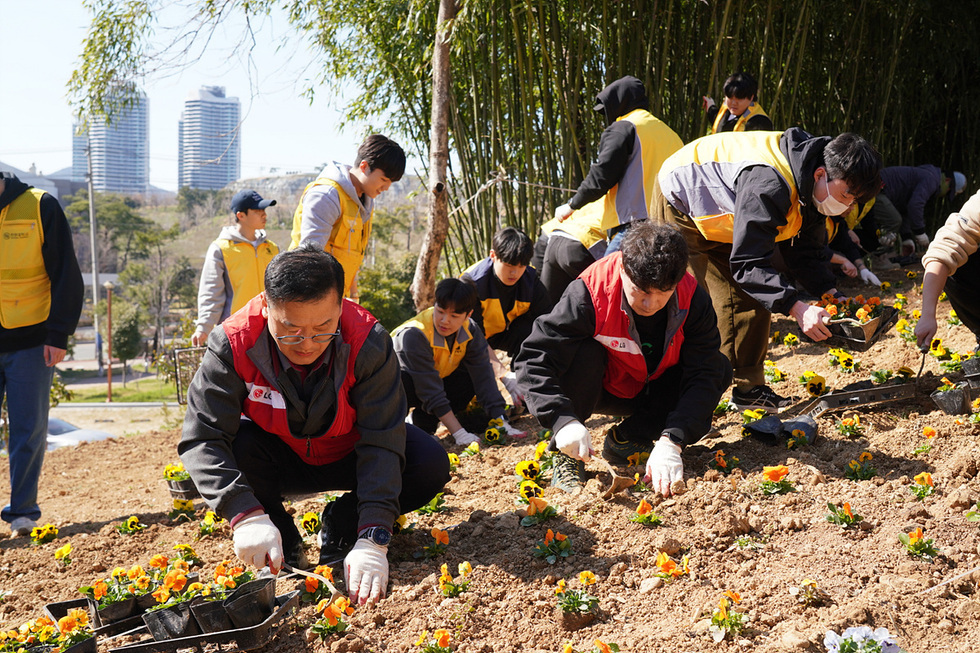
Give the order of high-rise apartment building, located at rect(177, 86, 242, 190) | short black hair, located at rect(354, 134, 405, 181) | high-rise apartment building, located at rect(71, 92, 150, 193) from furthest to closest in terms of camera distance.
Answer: high-rise apartment building, located at rect(71, 92, 150, 193)
high-rise apartment building, located at rect(177, 86, 242, 190)
short black hair, located at rect(354, 134, 405, 181)

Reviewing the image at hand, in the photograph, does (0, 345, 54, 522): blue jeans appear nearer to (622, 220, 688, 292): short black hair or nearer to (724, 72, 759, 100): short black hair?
(622, 220, 688, 292): short black hair

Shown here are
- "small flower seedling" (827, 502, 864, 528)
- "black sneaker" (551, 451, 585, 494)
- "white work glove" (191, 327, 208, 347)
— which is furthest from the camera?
"white work glove" (191, 327, 208, 347)

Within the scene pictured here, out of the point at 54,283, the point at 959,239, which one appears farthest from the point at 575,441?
the point at 54,283

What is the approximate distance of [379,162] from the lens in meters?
3.80

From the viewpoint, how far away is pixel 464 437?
4.01 m

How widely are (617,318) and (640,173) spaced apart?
167cm

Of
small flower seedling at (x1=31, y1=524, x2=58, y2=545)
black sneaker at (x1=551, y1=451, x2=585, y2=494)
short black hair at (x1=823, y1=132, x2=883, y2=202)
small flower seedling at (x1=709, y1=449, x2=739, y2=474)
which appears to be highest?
short black hair at (x1=823, y1=132, x2=883, y2=202)

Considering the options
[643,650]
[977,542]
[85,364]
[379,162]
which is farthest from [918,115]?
[85,364]

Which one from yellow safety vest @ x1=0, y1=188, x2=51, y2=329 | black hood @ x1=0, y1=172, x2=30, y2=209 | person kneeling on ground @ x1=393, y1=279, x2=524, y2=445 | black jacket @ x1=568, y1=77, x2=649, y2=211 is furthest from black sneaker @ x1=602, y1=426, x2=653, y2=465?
black hood @ x1=0, y1=172, x2=30, y2=209

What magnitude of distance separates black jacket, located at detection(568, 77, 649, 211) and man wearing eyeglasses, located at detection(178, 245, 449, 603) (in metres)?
2.13

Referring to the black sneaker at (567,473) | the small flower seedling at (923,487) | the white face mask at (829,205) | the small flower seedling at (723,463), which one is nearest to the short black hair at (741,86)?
the white face mask at (829,205)

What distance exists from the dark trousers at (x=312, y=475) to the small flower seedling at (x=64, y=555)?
0.83 metres

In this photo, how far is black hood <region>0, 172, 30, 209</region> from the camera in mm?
3586

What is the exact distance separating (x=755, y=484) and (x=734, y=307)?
44.9 inches
